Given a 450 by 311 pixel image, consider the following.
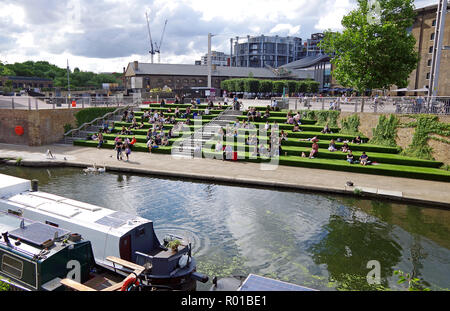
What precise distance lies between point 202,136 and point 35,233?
67.0 ft

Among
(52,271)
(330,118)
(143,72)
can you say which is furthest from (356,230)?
(143,72)

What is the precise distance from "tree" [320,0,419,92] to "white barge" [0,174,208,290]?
2181cm

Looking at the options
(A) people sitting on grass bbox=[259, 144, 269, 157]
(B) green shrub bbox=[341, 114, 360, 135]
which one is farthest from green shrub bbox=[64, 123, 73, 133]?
(B) green shrub bbox=[341, 114, 360, 135]

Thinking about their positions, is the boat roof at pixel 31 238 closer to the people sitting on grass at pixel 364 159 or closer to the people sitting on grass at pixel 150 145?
the people sitting on grass at pixel 150 145

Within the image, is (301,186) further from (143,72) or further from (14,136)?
(143,72)

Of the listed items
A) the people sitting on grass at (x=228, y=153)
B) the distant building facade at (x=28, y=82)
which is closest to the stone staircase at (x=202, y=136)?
the people sitting on grass at (x=228, y=153)

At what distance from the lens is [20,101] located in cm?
3161

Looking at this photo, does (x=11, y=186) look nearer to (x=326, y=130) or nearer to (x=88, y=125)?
(x=326, y=130)

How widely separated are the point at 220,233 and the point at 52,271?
621cm

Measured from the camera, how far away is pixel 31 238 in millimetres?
8406

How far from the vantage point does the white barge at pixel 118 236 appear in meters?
9.05

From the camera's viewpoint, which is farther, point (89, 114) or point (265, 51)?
point (265, 51)
